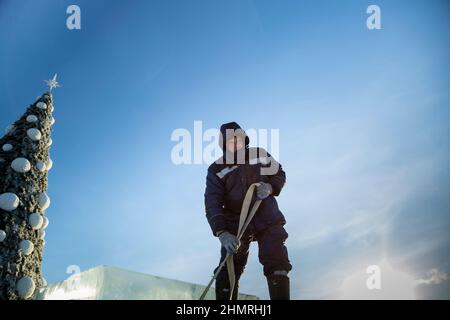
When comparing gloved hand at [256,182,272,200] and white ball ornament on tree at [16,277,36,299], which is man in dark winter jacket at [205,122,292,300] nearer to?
gloved hand at [256,182,272,200]

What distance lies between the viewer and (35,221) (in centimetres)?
462

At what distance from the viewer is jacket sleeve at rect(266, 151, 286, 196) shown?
4.44 metres

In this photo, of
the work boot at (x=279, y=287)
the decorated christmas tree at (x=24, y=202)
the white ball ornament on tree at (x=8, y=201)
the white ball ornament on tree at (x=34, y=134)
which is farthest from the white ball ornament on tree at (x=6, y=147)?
the work boot at (x=279, y=287)

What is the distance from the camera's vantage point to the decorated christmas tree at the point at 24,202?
421 cm

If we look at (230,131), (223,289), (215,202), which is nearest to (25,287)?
(223,289)

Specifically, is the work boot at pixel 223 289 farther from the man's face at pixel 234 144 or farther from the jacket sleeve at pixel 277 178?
the man's face at pixel 234 144

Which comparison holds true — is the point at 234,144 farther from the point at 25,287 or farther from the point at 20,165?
the point at 25,287

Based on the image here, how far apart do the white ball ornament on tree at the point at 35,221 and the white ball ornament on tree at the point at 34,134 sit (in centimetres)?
125

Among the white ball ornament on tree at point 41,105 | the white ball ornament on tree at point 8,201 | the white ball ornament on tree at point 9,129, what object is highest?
the white ball ornament on tree at point 41,105

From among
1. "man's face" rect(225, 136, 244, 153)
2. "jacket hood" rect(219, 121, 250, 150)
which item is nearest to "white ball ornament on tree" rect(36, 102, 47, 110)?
"jacket hood" rect(219, 121, 250, 150)

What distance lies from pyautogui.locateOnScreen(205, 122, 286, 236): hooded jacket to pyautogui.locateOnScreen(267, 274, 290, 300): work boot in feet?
2.05
